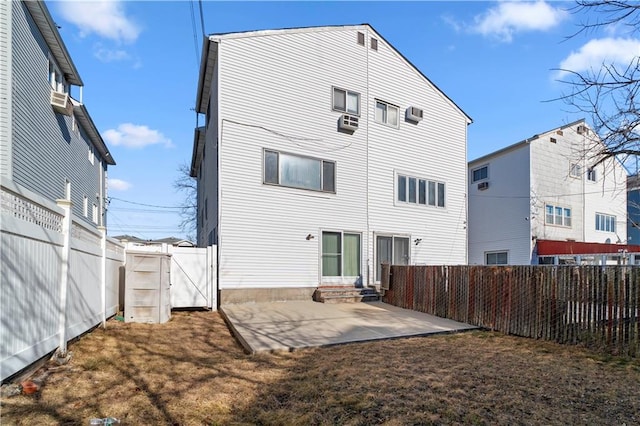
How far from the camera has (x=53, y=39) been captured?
10.6m

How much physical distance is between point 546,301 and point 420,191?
7.66 meters

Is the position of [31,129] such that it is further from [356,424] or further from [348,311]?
[356,424]

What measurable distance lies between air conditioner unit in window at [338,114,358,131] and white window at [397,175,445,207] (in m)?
2.62

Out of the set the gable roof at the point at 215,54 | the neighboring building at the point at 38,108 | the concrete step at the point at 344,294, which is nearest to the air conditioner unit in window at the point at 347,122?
the gable roof at the point at 215,54

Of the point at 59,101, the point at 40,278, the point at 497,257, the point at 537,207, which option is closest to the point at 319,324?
the point at 40,278

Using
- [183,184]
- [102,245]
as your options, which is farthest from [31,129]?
[183,184]

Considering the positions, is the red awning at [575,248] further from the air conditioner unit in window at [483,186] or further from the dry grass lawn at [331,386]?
the dry grass lawn at [331,386]

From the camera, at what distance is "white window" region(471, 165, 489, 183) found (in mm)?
21750

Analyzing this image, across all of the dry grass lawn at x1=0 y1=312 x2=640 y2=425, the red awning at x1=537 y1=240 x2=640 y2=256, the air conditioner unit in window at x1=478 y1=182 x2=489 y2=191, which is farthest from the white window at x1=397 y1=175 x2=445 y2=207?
the air conditioner unit in window at x1=478 y1=182 x2=489 y2=191

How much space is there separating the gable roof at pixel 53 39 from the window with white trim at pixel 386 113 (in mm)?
9959

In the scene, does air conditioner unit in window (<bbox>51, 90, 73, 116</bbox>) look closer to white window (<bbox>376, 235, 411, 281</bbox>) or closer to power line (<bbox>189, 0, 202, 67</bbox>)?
power line (<bbox>189, 0, 202, 67</bbox>)

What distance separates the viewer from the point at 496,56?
23.7ft

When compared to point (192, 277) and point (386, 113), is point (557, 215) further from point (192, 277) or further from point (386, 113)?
point (192, 277)

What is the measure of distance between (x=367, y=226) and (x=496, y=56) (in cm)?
669
